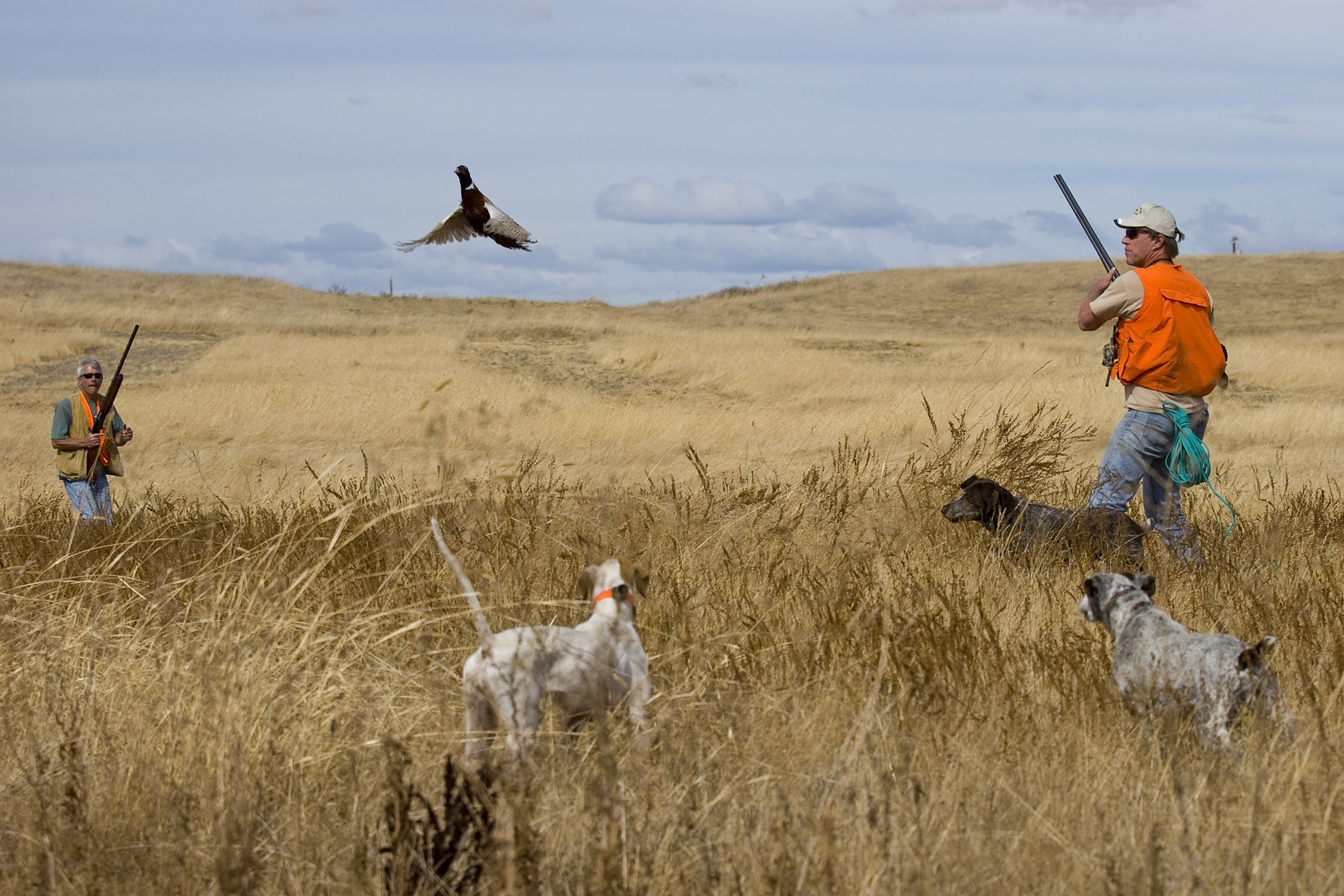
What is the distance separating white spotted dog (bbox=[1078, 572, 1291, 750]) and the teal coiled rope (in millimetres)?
2108

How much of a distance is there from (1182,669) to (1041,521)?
2.57 meters

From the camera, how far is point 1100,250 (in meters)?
6.71

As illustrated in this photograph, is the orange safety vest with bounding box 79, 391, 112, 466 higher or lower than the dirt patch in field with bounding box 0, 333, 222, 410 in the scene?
lower

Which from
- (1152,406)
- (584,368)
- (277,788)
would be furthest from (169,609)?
(584,368)

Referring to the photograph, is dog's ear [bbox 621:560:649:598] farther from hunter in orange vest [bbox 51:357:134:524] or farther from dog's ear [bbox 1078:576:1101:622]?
hunter in orange vest [bbox 51:357:134:524]

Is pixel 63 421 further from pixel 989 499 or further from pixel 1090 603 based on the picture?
pixel 1090 603

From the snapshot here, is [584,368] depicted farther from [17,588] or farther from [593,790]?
[593,790]

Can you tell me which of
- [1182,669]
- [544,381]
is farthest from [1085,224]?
[544,381]

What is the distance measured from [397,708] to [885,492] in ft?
16.1

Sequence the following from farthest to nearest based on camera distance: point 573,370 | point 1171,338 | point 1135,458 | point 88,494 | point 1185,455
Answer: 1. point 573,370
2. point 88,494
3. point 1185,455
4. point 1135,458
5. point 1171,338

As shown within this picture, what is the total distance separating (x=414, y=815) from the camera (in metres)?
2.78

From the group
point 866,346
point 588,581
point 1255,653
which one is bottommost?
point 1255,653

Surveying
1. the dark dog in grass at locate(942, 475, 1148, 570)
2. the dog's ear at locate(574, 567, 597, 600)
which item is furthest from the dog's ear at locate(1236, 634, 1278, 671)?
the dark dog in grass at locate(942, 475, 1148, 570)

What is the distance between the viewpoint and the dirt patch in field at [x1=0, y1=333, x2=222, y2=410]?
1956 cm
